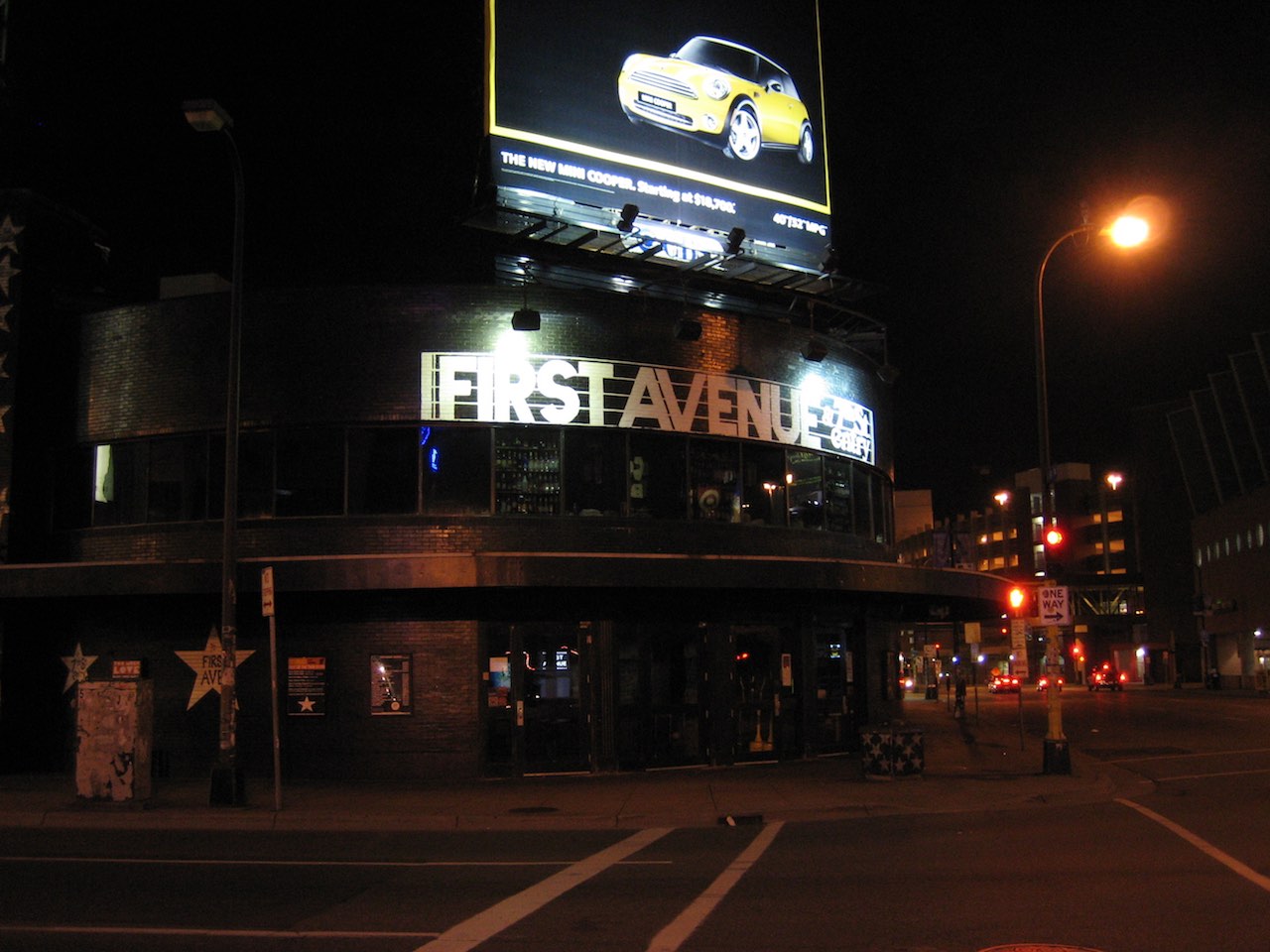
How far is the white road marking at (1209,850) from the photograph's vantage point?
1031 cm

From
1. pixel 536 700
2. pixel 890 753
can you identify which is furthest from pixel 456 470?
pixel 890 753

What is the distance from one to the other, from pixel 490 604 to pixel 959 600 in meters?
Answer: 12.0

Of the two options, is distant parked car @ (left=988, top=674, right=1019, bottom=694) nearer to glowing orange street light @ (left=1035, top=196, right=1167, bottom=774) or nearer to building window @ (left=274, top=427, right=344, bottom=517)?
glowing orange street light @ (left=1035, top=196, right=1167, bottom=774)

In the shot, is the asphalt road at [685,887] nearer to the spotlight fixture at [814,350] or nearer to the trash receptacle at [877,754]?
the trash receptacle at [877,754]

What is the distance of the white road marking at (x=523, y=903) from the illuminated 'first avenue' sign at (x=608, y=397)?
28.9ft

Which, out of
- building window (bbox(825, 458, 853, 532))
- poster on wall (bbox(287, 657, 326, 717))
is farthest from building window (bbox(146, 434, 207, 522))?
building window (bbox(825, 458, 853, 532))

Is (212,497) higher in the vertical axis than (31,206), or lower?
lower

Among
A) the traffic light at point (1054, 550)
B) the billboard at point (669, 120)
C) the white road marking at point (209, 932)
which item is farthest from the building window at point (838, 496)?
the white road marking at point (209, 932)

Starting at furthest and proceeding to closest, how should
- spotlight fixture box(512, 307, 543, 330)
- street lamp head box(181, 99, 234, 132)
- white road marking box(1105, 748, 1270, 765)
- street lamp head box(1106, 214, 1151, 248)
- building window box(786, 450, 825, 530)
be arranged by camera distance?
white road marking box(1105, 748, 1270, 765) → building window box(786, 450, 825, 530) → spotlight fixture box(512, 307, 543, 330) → street lamp head box(1106, 214, 1151, 248) → street lamp head box(181, 99, 234, 132)

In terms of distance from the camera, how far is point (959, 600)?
87.5 ft

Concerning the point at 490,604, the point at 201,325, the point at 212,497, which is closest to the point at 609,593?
the point at 490,604

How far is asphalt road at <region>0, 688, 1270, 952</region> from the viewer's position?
8.38 meters

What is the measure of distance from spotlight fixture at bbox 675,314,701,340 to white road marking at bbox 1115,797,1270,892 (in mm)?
10543

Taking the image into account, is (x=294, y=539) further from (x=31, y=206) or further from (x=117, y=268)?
(x=117, y=268)
